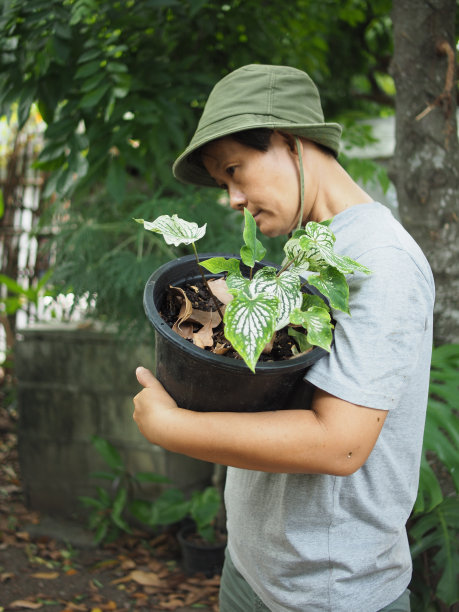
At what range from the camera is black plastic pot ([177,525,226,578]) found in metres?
3.07

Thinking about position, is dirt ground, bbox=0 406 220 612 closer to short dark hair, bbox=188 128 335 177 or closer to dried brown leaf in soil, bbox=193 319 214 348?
dried brown leaf in soil, bbox=193 319 214 348

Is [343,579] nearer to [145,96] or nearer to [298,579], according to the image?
[298,579]

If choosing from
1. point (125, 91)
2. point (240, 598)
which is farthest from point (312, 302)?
point (125, 91)

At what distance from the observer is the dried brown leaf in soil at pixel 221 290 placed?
1152mm

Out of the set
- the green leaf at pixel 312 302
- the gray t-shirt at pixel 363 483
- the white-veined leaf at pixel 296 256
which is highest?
the white-veined leaf at pixel 296 256

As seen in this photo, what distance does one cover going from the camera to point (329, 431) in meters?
0.99

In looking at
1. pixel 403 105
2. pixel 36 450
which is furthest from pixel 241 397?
pixel 36 450

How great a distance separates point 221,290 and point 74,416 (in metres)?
2.70

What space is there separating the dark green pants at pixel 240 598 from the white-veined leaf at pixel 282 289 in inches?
27.5

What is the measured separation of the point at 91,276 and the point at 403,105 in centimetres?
148

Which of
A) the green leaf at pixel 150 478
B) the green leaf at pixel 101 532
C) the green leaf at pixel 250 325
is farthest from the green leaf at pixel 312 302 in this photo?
the green leaf at pixel 101 532

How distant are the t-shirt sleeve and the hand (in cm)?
27

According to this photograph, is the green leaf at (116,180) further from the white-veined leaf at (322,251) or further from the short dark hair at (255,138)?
the white-veined leaf at (322,251)

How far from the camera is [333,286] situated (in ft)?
3.29
